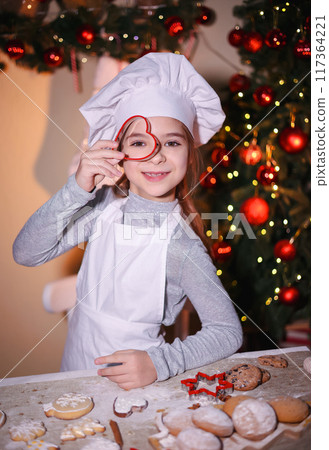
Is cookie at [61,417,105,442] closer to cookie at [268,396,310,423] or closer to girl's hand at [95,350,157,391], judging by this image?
girl's hand at [95,350,157,391]

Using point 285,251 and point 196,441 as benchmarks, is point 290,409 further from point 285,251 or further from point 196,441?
point 285,251

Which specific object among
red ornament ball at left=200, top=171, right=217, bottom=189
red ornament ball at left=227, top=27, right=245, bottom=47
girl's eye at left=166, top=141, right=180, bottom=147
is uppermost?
red ornament ball at left=227, top=27, right=245, bottom=47

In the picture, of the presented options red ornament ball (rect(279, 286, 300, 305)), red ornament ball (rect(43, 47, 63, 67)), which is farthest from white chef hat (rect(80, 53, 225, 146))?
red ornament ball (rect(279, 286, 300, 305))

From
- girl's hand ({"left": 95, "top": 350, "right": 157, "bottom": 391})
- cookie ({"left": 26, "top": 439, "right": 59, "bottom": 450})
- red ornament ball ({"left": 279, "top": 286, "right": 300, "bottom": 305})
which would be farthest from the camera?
red ornament ball ({"left": 279, "top": 286, "right": 300, "bottom": 305})

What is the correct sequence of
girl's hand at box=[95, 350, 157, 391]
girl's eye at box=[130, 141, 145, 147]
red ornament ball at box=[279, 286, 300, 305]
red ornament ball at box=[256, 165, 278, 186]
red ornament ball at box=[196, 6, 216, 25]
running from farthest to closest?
1. red ornament ball at box=[279, 286, 300, 305]
2. red ornament ball at box=[256, 165, 278, 186]
3. red ornament ball at box=[196, 6, 216, 25]
4. girl's eye at box=[130, 141, 145, 147]
5. girl's hand at box=[95, 350, 157, 391]

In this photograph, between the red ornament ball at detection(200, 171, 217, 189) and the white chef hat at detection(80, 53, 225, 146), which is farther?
the red ornament ball at detection(200, 171, 217, 189)

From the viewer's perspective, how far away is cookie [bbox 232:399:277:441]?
48 cm

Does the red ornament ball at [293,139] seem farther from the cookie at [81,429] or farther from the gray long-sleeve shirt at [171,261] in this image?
the cookie at [81,429]

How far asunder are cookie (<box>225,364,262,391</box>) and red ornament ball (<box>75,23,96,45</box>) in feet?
2.16

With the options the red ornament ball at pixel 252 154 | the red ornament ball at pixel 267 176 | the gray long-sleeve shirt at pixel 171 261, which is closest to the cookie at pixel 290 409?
the gray long-sleeve shirt at pixel 171 261

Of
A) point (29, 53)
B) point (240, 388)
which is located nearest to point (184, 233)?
point (240, 388)

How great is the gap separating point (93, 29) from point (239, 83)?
13.3 inches

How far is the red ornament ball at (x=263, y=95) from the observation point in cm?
101

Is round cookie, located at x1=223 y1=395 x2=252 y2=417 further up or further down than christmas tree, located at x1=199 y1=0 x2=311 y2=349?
further down
